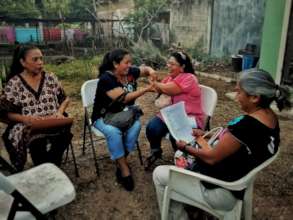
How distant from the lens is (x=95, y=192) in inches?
129

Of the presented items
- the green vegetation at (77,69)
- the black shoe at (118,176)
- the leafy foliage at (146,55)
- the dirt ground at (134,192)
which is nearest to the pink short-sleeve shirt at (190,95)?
the dirt ground at (134,192)

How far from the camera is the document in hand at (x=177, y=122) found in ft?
9.32

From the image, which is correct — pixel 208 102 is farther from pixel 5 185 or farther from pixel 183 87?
pixel 5 185

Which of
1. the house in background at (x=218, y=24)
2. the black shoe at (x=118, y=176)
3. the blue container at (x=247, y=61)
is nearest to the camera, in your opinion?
the black shoe at (x=118, y=176)

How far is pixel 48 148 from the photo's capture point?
317 cm

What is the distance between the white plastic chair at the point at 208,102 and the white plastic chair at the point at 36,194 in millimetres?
1672

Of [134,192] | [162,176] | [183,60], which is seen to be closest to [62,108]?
[134,192]

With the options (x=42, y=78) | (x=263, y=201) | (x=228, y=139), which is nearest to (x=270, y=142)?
(x=228, y=139)

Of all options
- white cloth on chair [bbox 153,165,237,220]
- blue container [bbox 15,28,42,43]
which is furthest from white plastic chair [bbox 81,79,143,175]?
blue container [bbox 15,28,42,43]

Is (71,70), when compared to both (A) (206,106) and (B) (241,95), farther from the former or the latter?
(B) (241,95)

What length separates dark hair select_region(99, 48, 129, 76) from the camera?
3.29 meters

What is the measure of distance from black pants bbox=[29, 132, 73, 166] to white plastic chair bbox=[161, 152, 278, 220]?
52.7 inches

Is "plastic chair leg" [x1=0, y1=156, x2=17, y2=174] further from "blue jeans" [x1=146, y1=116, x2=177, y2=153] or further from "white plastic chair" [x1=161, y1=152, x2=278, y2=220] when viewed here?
"blue jeans" [x1=146, y1=116, x2=177, y2=153]

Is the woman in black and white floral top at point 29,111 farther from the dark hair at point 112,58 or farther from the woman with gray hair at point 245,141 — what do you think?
the woman with gray hair at point 245,141
